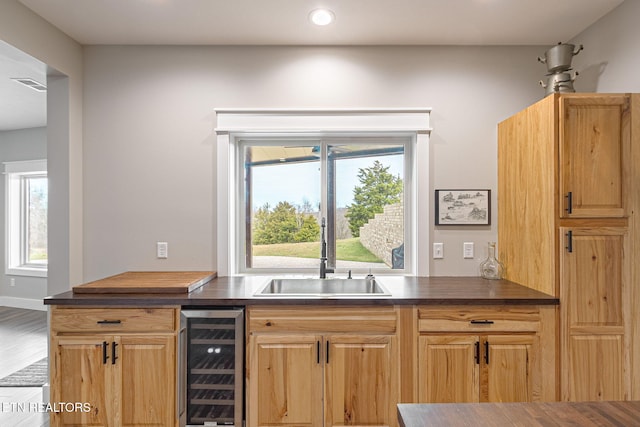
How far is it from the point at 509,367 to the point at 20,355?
421 centimetres

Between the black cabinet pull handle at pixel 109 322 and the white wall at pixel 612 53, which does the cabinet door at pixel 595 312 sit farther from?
the black cabinet pull handle at pixel 109 322

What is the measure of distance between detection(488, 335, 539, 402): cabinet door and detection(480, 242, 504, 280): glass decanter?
0.61 metres

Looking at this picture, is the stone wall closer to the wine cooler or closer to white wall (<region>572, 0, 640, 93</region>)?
the wine cooler

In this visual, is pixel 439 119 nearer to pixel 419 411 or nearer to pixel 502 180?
pixel 502 180

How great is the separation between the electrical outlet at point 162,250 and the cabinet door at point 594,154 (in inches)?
103

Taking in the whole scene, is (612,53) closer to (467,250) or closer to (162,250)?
(467,250)

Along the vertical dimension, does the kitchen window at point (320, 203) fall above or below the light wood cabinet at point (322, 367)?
above

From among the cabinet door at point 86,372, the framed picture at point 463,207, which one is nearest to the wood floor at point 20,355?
the cabinet door at point 86,372

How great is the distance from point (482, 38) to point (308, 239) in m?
1.97

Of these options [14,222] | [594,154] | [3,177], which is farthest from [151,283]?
[3,177]

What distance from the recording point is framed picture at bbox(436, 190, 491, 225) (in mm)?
2725

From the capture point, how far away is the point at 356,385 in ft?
6.70

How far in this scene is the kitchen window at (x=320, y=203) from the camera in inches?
114

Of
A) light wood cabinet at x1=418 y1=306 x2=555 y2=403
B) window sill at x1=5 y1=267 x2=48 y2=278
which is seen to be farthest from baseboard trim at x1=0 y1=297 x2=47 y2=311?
light wood cabinet at x1=418 y1=306 x2=555 y2=403
